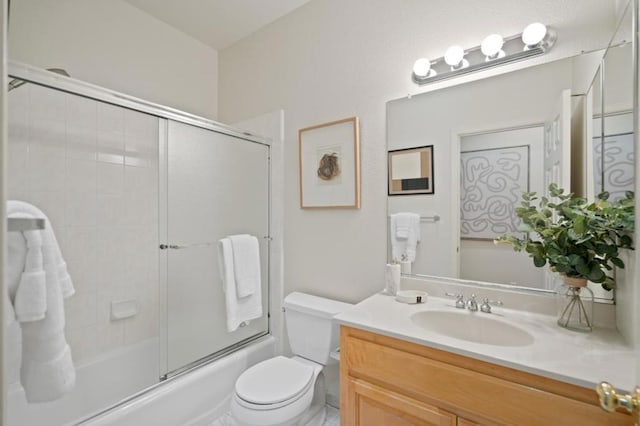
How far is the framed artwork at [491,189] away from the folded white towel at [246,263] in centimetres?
129

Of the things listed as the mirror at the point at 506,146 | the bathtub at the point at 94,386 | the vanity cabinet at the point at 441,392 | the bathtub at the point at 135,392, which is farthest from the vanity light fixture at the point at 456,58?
the bathtub at the point at 94,386

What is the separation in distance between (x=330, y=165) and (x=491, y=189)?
935 millimetres

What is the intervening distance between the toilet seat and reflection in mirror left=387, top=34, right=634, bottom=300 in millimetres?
828

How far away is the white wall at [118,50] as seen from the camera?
172cm

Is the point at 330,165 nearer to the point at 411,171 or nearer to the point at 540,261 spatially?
the point at 411,171

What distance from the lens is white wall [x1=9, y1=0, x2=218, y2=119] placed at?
172 centimetres

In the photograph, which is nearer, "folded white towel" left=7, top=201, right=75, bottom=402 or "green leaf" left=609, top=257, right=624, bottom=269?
"folded white towel" left=7, top=201, right=75, bottom=402

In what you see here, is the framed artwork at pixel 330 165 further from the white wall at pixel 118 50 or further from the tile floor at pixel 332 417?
the tile floor at pixel 332 417

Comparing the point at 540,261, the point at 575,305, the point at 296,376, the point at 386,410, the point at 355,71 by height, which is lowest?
the point at 296,376

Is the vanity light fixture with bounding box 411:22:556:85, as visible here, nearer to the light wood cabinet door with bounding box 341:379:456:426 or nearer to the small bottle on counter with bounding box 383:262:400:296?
the small bottle on counter with bounding box 383:262:400:296

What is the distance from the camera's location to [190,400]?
5.75 ft

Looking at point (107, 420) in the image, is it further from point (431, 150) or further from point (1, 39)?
point (431, 150)

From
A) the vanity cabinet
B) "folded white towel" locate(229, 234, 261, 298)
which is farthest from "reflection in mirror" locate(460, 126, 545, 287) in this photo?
"folded white towel" locate(229, 234, 261, 298)

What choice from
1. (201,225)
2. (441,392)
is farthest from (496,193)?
(201,225)
